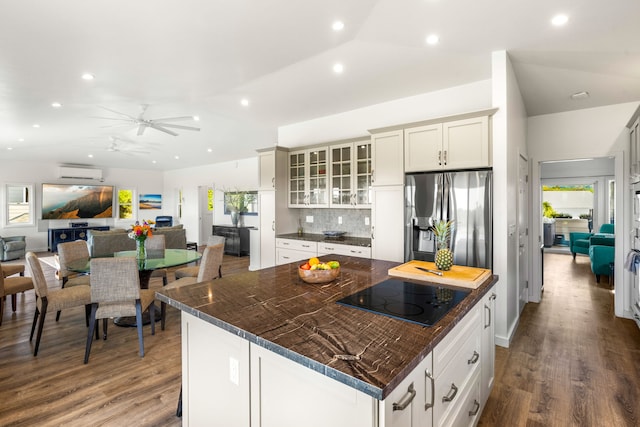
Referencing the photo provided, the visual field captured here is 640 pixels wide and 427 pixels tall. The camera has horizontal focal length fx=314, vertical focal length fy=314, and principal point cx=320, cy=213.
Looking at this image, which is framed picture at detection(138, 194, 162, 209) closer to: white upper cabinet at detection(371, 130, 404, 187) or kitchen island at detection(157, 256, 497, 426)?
white upper cabinet at detection(371, 130, 404, 187)

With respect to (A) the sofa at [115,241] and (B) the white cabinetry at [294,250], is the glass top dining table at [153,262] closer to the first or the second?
(B) the white cabinetry at [294,250]

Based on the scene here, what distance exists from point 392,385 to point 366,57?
2.98 metres

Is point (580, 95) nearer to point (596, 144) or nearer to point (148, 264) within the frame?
point (596, 144)

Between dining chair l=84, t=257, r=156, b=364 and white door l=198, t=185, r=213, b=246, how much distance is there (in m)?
8.15

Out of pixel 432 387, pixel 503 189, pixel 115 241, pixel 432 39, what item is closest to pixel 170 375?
pixel 432 387

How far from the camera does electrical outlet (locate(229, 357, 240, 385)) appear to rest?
1325mm

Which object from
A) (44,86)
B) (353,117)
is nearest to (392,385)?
(353,117)

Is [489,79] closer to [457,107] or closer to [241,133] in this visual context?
[457,107]

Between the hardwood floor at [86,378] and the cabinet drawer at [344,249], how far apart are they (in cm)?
202

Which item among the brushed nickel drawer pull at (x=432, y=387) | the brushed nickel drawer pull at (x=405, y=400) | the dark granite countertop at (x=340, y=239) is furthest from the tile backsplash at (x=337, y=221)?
the brushed nickel drawer pull at (x=405, y=400)

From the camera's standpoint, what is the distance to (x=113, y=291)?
2.83 meters

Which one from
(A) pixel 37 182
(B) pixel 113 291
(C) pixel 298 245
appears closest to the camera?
(B) pixel 113 291

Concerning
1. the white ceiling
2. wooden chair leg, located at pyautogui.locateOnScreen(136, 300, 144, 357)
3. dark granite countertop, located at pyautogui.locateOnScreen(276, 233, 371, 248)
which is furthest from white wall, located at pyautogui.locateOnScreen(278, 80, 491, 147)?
wooden chair leg, located at pyautogui.locateOnScreen(136, 300, 144, 357)

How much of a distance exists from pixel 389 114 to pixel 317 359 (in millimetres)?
3901
